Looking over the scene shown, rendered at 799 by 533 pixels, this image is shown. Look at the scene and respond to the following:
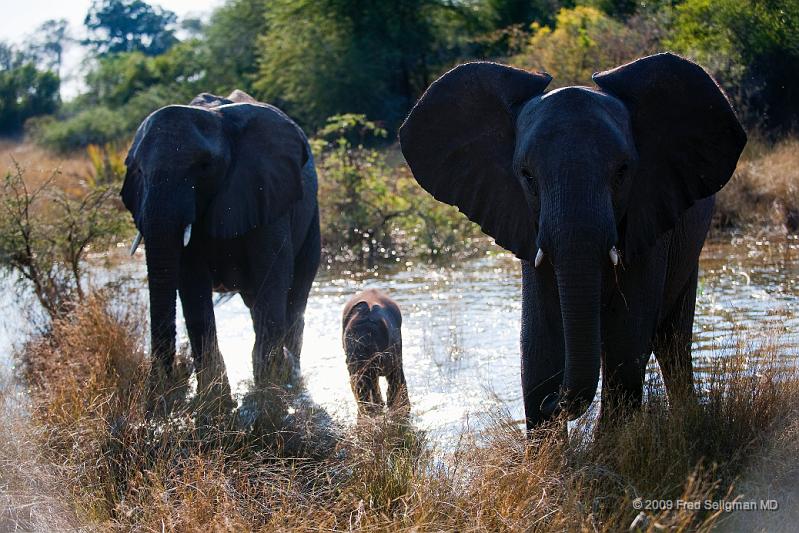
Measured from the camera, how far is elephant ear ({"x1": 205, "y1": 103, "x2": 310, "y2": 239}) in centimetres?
882

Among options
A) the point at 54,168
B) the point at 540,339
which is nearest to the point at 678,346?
the point at 540,339

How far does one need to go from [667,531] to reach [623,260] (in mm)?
1780

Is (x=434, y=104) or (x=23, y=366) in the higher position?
(x=434, y=104)

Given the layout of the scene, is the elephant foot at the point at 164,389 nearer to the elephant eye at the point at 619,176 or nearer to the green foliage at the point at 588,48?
the elephant eye at the point at 619,176

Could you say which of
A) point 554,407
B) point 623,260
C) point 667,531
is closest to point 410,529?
point 667,531

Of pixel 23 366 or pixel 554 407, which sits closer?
pixel 554 407

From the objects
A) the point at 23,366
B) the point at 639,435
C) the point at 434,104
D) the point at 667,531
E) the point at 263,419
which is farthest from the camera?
the point at 23,366

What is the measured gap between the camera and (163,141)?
8406mm

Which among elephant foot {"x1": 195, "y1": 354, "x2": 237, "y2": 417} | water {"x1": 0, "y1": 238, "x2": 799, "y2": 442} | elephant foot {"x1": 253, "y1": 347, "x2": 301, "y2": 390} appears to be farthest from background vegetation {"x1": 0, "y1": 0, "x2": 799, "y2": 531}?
water {"x1": 0, "y1": 238, "x2": 799, "y2": 442}

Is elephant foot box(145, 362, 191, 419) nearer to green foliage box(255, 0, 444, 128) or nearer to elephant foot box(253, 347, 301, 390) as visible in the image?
elephant foot box(253, 347, 301, 390)

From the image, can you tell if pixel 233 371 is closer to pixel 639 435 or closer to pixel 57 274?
pixel 57 274

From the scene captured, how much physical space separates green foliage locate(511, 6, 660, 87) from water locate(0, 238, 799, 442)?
986cm

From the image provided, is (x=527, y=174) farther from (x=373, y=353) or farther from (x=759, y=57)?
(x=759, y=57)

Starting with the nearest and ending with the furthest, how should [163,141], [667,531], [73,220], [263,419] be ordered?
[667,531] → [263,419] → [163,141] → [73,220]
